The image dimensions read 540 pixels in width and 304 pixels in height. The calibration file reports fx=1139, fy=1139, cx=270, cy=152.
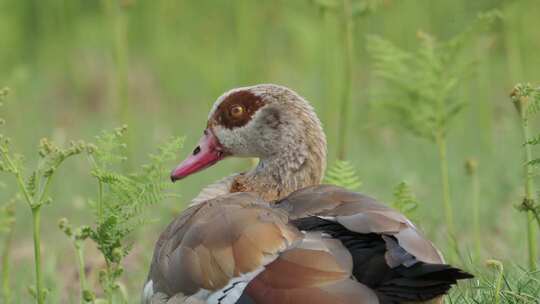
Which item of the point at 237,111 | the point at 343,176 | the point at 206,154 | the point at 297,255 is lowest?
the point at 297,255

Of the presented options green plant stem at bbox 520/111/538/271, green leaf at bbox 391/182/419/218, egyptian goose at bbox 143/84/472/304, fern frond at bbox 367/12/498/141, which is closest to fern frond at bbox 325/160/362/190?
green leaf at bbox 391/182/419/218

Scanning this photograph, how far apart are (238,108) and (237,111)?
0.01 meters

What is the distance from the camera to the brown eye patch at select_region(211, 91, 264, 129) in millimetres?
4738

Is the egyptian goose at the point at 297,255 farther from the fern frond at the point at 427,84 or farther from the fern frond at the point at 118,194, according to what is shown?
the fern frond at the point at 427,84

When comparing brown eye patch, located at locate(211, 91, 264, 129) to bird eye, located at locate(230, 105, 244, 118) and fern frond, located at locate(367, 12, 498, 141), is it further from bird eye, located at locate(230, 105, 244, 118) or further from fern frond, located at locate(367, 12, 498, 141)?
fern frond, located at locate(367, 12, 498, 141)

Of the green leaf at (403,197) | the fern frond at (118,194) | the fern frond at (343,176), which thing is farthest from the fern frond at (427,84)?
the fern frond at (118,194)

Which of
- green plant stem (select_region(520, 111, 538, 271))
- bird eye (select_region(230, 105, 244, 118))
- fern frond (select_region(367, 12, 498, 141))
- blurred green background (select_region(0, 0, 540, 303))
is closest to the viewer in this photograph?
green plant stem (select_region(520, 111, 538, 271))

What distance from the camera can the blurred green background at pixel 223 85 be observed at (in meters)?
6.66

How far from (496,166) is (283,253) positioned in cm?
417

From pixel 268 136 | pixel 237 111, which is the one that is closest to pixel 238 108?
pixel 237 111

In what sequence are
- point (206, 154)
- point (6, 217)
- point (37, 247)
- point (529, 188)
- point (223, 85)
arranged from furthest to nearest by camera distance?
1. point (223, 85)
2. point (206, 154)
3. point (6, 217)
4. point (529, 188)
5. point (37, 247)

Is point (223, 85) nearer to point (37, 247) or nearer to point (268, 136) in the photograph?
A: point (268, 136)

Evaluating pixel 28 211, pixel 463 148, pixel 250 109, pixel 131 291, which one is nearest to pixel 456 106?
pixel 250 109

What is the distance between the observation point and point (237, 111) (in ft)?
15.6
